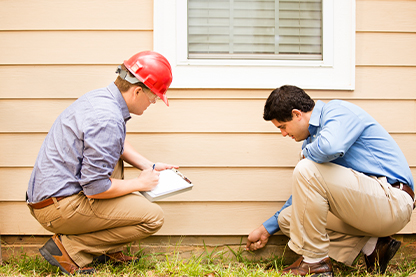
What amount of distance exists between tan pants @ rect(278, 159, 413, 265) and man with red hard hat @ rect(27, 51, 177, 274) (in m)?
0.88

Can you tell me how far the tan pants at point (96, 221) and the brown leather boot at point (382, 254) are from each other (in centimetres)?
139

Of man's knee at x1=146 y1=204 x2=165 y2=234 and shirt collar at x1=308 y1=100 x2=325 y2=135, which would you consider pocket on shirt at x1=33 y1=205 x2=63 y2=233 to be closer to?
man's knee at x1=146 y1=204 x2=165 y2=234

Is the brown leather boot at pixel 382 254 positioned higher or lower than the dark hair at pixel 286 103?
lower

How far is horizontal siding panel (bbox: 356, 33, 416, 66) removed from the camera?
2.44 m

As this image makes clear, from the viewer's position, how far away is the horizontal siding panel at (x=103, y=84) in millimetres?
2418

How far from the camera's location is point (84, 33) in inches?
94.7

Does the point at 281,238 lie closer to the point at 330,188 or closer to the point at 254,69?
the point at 330,188

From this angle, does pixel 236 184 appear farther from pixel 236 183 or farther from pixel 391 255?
pixel 391 255

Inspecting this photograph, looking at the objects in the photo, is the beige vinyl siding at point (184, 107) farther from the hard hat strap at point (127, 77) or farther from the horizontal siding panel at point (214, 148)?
the hard hat strap at point (127, 77)

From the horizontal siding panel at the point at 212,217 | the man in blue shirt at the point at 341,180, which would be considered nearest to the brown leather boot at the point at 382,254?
the man in blue shirt at the point at 341,180

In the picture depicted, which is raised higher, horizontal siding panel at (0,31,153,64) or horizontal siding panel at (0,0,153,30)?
horizontal siding panel at (0,0,153,30)

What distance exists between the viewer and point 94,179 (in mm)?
1738

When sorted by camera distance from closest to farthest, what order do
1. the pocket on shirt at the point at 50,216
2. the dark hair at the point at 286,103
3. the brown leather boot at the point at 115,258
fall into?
the pocket on shirt at the point at 50,216 < the dark hair at the point at 286,103 < the brown leather boot at the point at 115,258

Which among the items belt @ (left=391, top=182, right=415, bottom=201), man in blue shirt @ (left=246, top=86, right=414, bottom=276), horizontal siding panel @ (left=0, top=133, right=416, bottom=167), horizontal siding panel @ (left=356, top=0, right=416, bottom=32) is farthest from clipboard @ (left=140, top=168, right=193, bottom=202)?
horizontal siding panel @ (left=356, top=0, right=416, bottom=32)
